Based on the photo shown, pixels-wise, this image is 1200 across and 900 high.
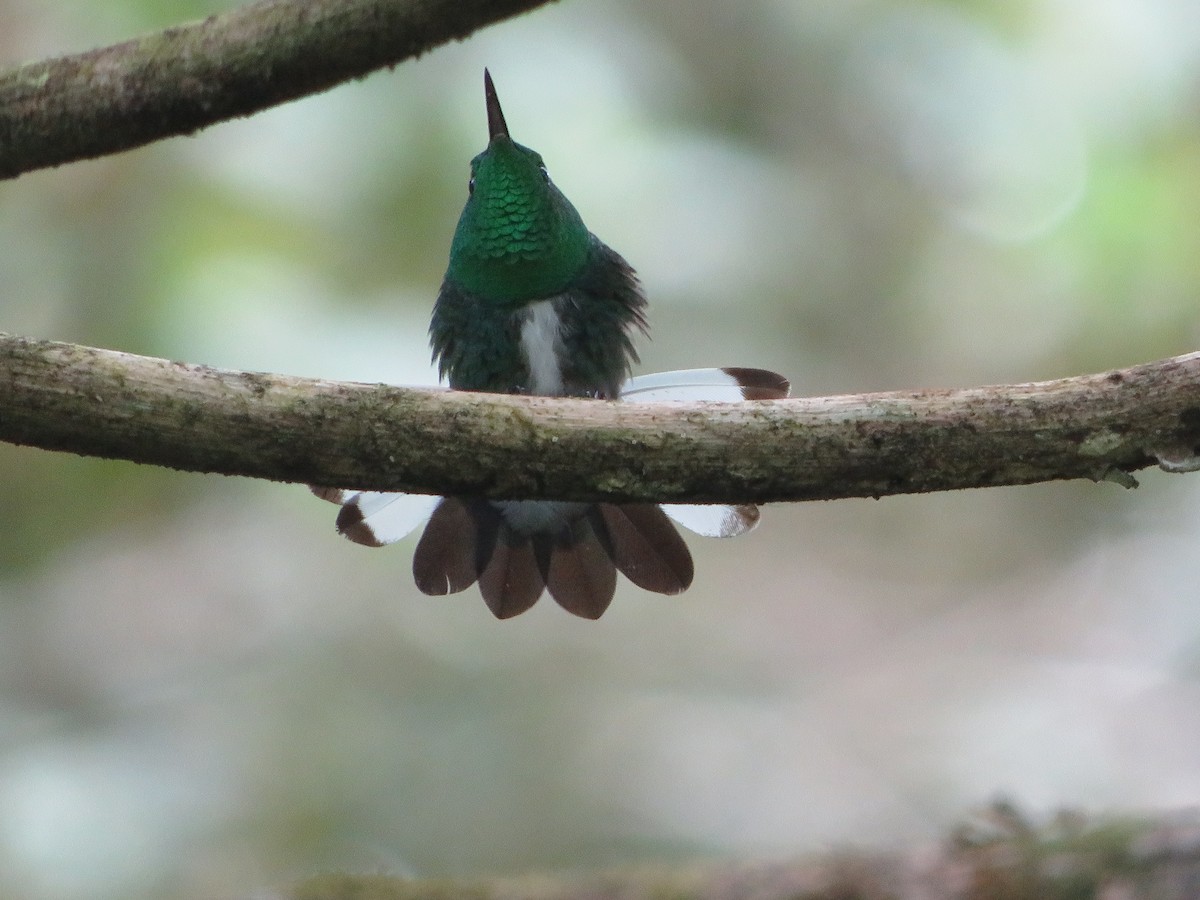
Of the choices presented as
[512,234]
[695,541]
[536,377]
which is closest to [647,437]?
[536,377]

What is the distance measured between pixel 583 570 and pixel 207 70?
1480 millimetres

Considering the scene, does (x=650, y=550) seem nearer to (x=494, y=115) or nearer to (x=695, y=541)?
(x=494, y=115)

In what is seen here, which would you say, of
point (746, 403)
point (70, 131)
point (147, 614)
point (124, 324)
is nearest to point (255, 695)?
point (147, 614)

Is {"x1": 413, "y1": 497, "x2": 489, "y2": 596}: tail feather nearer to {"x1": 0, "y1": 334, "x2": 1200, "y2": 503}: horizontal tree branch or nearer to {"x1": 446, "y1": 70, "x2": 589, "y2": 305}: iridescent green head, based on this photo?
{"x1": 446, "y1": 70, "x2": 589, "y2": 305}: iridescent green head

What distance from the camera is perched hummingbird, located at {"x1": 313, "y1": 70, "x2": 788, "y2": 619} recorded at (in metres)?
3.30

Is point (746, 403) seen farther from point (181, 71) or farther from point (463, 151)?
point (463, 151)

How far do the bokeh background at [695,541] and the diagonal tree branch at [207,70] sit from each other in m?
0.95

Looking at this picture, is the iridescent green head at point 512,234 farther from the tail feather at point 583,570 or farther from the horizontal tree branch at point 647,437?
the horizontal tree branch at point 647,437

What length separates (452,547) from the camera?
3330mm

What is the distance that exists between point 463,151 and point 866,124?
9.38ft

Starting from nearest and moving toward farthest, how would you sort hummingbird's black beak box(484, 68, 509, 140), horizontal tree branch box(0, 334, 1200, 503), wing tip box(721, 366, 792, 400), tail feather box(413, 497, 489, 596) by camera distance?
horizontal tree branch box(0, 334, 1200, 503)
tail feather box(413, 497, 489, 596)
wing tip box(721, 366, 792, 400)
hummingbird's black beak box(484, 68, 509, 140)

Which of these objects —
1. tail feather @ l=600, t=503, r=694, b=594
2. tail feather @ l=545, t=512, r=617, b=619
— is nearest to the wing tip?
tail feather @ l=600, t=503, r=694, b=594

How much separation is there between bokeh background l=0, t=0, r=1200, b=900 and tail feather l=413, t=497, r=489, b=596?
53 centimetres

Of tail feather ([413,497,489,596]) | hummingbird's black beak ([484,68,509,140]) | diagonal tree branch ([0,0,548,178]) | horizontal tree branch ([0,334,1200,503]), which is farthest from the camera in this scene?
hummingbird's black beak ([484,68,509,140])
